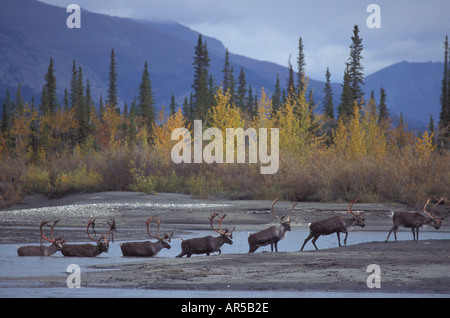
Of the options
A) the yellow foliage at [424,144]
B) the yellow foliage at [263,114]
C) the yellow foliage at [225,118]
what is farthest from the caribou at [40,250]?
the yellow foliage at [263,114]

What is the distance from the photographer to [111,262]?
37.2 ft

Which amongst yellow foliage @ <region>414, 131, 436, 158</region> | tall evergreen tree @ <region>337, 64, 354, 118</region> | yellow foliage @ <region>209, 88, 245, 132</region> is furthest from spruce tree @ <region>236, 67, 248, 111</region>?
yellow foliage @ <region>414, 131, 436, 158</region>

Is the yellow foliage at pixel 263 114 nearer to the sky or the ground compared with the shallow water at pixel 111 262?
nearer to the sky

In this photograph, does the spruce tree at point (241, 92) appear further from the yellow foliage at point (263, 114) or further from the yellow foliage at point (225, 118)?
the yellow foliage at point (225, 118)

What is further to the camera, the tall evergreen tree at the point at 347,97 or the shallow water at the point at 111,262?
the tall evergreen tree at the point at 347,97

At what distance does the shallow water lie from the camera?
7836 mm

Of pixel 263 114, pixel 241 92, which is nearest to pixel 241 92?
pixel 241 92

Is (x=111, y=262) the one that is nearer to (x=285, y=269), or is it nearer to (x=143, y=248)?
(x=143, y=248)

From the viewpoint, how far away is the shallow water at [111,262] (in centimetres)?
784

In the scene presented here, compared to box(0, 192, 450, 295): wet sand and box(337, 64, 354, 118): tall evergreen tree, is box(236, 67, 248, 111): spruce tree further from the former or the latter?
box(0, 192, 450, 295): wet sand

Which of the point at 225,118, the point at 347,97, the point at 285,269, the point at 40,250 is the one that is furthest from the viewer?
the point at 347,97

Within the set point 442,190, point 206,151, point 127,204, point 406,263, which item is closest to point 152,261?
point 406,263
